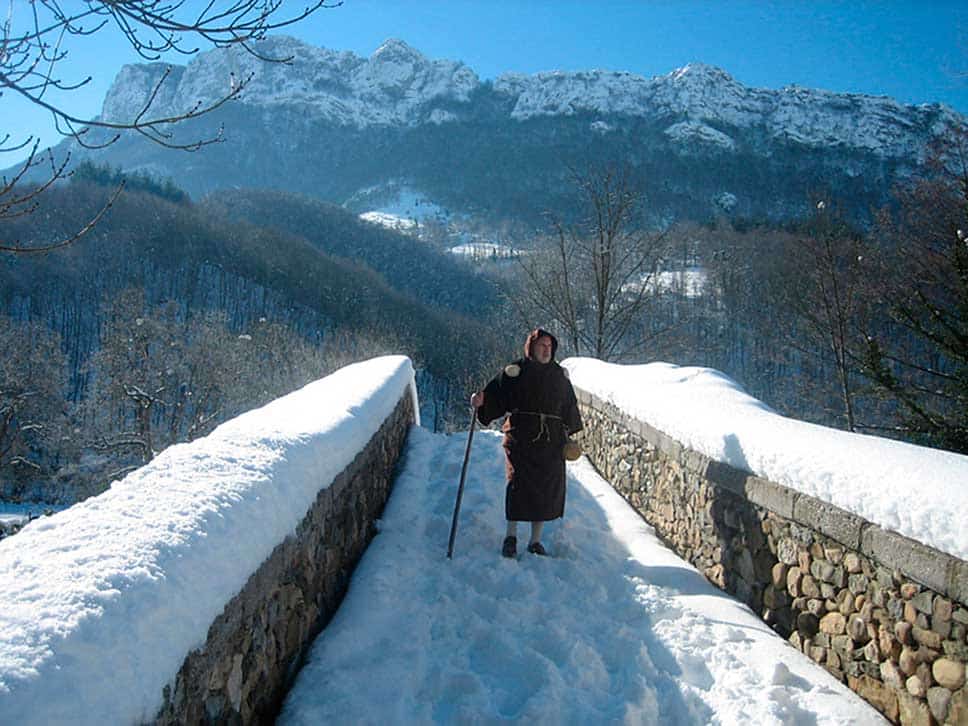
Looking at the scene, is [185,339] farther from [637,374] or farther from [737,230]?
[737,230]

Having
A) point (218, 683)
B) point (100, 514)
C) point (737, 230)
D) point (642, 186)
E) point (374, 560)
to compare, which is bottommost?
point (374, 560)

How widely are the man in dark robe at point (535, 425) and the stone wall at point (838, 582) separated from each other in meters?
0.99

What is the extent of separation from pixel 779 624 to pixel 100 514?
11.2 feet

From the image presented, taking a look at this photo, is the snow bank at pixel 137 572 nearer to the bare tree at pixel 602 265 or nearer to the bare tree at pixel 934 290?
the bare tree at pixel 934 290

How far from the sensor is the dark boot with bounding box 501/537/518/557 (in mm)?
4801

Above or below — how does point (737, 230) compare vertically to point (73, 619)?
above

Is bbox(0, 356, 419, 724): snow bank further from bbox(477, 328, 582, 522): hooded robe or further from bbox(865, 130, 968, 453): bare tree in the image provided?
bbox(865, 130, 968, 453): bare tree

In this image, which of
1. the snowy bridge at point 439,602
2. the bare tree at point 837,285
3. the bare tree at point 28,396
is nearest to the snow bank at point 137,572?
the snowy bridge at point 439,602

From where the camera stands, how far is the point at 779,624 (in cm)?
353

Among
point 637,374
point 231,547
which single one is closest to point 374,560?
point 231,547

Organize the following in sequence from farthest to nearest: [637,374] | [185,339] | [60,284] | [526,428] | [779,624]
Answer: [60,284], [185,339], [637,374], [526,428], [779,624]

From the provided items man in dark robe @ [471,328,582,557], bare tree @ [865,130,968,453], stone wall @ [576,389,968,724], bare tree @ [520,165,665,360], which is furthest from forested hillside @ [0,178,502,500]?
stone wall @ [576,389,968,724]

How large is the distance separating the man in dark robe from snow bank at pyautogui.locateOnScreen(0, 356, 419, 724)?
6.77 ft

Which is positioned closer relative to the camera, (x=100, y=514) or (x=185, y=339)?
(x=100, y=514)
